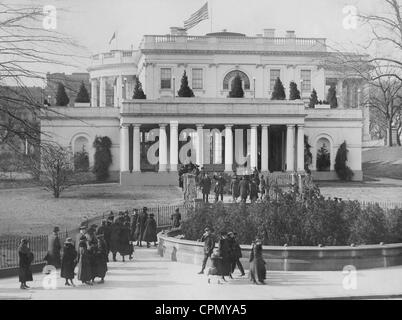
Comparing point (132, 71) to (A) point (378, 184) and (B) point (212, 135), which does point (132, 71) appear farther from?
(A) point (378, 184)

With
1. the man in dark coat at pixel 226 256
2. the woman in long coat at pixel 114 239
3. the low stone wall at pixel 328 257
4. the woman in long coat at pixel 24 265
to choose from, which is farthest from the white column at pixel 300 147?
the woman in long coat at pixel 24 265

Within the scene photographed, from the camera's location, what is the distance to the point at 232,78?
64.5 meters

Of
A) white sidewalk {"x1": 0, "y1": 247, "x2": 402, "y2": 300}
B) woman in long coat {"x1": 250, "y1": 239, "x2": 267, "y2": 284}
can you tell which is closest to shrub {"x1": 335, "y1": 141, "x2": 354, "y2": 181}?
white sidewalk {"x1": 0, "y1": 247, "x2": 402, "y2": 300}

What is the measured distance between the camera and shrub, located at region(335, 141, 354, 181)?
42.0 m

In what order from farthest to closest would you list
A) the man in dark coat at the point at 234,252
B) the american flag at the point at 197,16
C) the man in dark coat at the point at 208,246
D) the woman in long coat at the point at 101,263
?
1. the american flag at the point at 197,16
2. the man in dark coat at the point at 208,246
3. the man in dark coat at the point at 234,252
4. the woman in long coat at the point at 101,263

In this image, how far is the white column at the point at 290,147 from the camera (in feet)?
157

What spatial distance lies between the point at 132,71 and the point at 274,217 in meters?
43.3

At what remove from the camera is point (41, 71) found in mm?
16969

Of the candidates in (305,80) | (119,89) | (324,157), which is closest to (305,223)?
(324,157)

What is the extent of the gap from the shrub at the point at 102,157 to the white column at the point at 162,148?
403 cm

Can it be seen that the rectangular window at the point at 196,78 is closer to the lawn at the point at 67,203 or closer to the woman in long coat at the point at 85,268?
the lawn at the point at 67,203

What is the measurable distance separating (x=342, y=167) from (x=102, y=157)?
16465 millimetres

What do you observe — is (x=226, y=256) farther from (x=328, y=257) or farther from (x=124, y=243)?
(x=124, y=243)

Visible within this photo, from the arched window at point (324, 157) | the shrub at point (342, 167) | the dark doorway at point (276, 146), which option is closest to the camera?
the shrub at point (342, 167)
